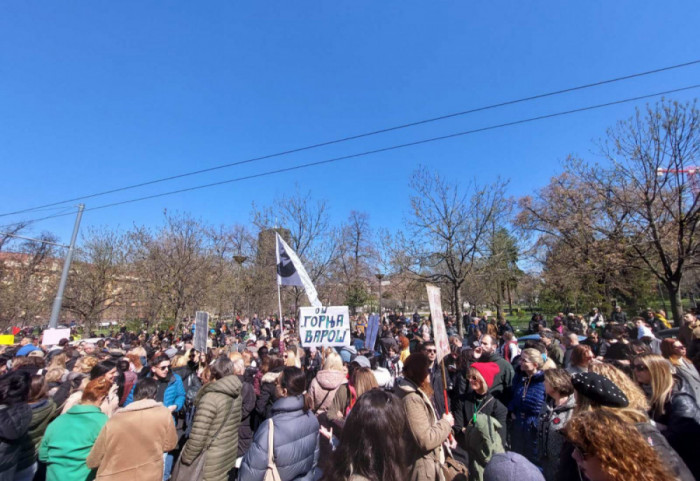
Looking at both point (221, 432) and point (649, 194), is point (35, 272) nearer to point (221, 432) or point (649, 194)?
point (221, 432)

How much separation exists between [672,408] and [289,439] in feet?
10.9

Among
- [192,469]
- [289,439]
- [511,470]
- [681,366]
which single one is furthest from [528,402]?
[192,469]

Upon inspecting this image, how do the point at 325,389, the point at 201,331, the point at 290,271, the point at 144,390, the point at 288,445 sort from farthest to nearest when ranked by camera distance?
the point at 290,271 < the point at 201,331 < the point at 325,389 < the point at 144,390 < the point at 288,445

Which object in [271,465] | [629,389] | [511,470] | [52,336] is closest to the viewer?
[511,470]

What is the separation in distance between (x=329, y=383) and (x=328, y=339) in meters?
3.17

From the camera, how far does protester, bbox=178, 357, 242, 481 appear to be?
333cm

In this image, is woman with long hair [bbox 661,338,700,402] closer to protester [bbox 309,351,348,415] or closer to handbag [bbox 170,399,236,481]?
protester [bbox 309,351,348,415]

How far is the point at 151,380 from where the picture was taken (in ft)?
10.9

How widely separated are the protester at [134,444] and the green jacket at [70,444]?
0.83 feet

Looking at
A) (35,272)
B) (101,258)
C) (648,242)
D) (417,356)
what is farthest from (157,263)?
(648,242)

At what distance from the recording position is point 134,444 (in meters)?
2.89

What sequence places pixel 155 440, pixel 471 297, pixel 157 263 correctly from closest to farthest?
1. pixel 155 440
2. pixel 157 263
3. pixel 471 297

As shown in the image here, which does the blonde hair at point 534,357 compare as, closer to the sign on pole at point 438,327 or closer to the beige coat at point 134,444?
the sign on pole at point 438,327

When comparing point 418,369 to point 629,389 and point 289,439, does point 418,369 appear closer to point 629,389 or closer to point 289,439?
point 289,439
